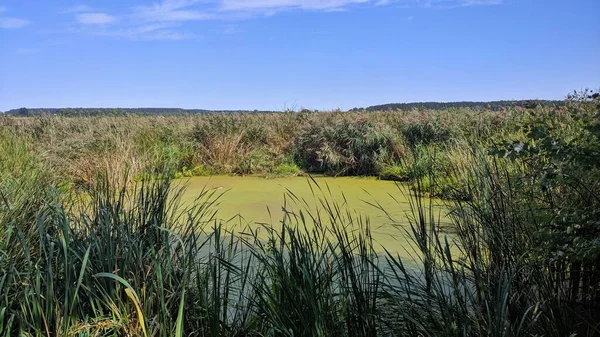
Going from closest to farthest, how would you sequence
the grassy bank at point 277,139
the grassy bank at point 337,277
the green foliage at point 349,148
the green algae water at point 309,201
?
the grassy bank at point 337,277 < the green algae water at point 309,201 < the grassy bank at point 277,139 < the green foliage at point 349,148

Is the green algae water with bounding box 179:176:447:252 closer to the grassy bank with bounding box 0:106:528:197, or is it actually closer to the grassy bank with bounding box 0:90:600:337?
the grassy bank with bounding box 0:106:528:197

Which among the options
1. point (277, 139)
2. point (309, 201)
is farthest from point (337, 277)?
point (277, 139)

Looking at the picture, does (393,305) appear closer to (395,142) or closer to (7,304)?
(7,304)

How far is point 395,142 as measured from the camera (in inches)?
305

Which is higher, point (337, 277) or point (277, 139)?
point (277, 139)

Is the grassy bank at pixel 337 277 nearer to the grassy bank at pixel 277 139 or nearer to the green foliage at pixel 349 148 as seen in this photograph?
the grassy bank at pixel 277 139

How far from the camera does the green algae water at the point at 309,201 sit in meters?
3.85

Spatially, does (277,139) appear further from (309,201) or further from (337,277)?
(337,277)

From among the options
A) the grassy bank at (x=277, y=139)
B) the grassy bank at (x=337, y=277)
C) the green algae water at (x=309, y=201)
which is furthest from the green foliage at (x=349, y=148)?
the grassy bank at (x=337, y=277)

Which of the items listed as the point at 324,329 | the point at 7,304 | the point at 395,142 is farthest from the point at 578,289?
the point at 395,142

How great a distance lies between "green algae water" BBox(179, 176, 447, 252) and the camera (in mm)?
3854

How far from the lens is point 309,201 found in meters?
5.40

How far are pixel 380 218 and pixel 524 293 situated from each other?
2.66 metres

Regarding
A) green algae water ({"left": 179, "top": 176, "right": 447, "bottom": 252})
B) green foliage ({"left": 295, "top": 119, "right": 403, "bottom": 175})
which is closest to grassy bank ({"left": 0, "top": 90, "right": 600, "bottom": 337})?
green algae water ({"left": 179, "top": 176, "right": 447, "bottom": 252})
